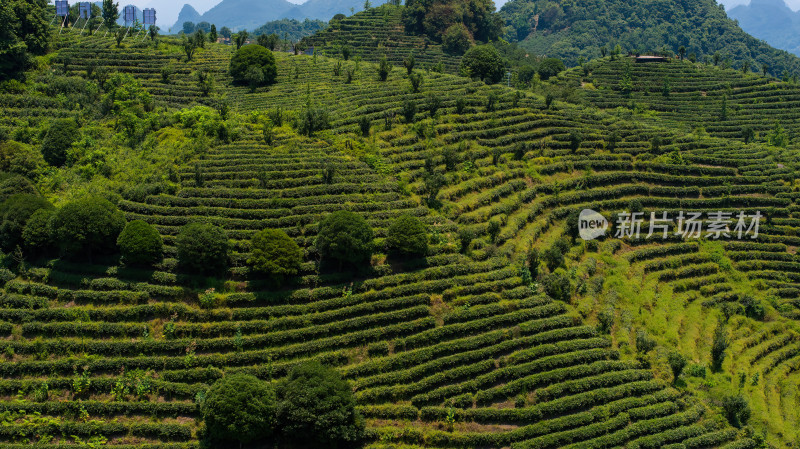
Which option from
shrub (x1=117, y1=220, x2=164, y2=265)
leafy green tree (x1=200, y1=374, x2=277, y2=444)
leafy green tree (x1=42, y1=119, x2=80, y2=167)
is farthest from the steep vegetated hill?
leafy green tree (x1=200, y1=374, x2=277, y2=444)

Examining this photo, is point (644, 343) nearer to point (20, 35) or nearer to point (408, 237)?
point (408, 237)

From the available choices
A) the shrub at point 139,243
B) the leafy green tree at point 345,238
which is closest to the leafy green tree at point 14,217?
the shrub at point 139,243

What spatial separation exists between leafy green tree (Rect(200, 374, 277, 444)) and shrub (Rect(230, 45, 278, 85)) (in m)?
38.9

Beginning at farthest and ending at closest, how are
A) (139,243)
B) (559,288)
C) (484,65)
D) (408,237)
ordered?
(484,65), (559,288), (408,237), (139,243)

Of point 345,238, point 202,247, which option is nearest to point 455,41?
point 345,238

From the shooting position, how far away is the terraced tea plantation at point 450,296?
95.6ft

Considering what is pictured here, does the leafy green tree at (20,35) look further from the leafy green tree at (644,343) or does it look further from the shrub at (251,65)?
the leafy green tree at (644,343)

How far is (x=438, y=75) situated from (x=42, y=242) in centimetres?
4049

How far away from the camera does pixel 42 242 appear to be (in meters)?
33.4

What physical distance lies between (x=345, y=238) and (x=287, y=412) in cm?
1050

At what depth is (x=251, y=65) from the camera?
193 feet

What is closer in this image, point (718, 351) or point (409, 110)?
point (718, 351)

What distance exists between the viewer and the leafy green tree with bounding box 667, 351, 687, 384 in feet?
107

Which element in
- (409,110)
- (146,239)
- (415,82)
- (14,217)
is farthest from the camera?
(415,82)
